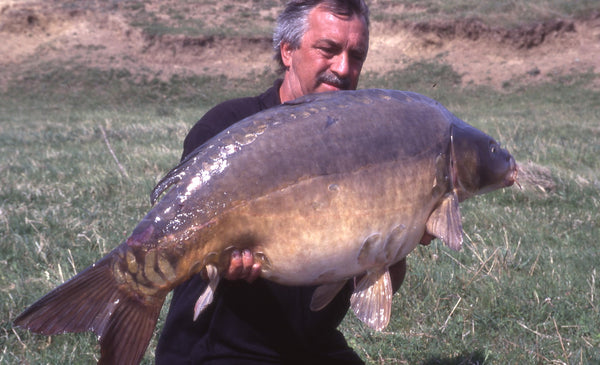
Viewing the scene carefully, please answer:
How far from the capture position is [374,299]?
1938mm

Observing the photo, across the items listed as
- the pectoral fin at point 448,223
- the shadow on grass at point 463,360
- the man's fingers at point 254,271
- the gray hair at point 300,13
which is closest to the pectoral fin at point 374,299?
the pectoral fin at point 448,223

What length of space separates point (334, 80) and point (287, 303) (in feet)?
3.27

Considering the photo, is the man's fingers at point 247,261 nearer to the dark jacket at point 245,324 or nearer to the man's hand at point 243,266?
the man's hand at point 243,266

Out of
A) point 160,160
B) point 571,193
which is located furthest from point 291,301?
point 160,160

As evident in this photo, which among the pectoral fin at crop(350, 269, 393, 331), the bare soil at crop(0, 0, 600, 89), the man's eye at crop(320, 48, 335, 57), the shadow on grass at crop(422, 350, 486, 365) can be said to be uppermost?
the man's eye at crop(320, 48, 335, 57)

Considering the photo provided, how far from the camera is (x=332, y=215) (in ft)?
5.75

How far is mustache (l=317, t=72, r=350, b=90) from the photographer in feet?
8.75

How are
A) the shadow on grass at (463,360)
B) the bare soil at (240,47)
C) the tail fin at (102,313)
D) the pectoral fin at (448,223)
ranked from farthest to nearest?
1. the bare soil at (240,47)
2. the shadow on grass at (463,360)
3. the pectoral fin at (448,223)
4. the tail fin at (102,313)

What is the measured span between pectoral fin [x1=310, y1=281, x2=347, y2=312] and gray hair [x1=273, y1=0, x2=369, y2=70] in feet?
4.11

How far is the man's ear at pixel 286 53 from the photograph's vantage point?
111 inches

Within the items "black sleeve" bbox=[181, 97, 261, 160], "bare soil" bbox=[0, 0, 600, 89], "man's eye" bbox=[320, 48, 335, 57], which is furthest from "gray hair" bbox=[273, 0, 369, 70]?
"bare soil" bbox=[0, 0, 600, 89]

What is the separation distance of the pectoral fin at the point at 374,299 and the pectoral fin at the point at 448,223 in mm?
209

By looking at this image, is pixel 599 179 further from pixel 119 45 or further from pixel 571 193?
pixel 119 45

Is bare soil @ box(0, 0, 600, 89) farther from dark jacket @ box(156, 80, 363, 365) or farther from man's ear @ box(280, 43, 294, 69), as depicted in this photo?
dark jacket @ box(156, 80, 363, 365)
